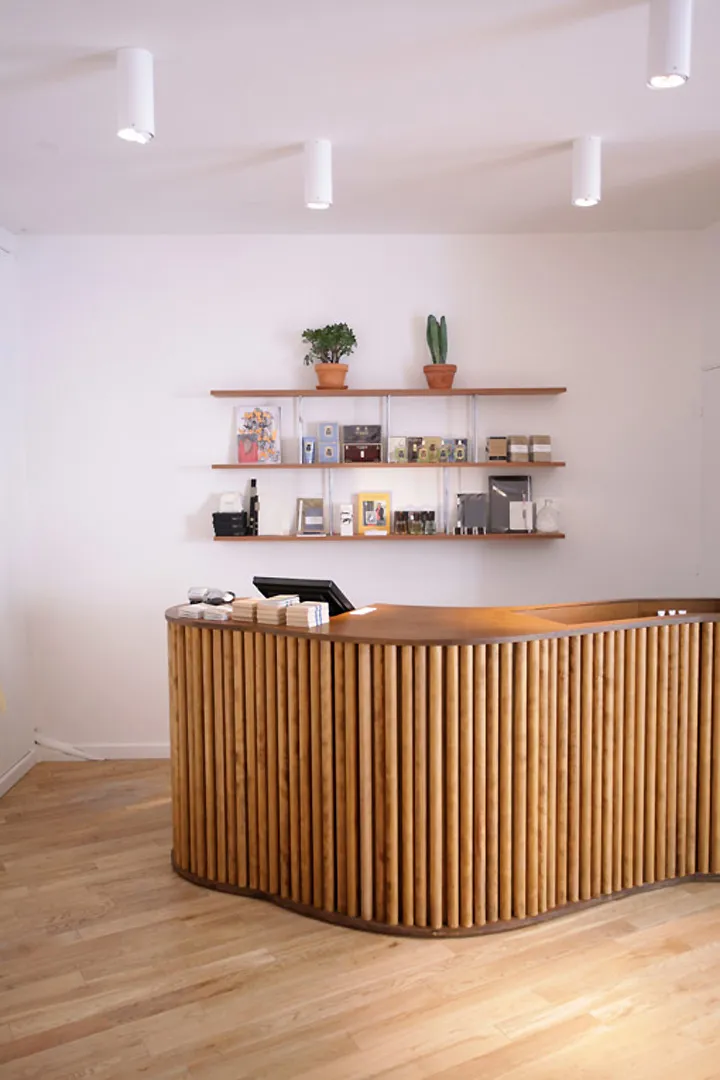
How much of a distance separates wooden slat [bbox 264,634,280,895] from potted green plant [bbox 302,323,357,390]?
7.65ft

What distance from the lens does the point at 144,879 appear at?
3637 millimetres

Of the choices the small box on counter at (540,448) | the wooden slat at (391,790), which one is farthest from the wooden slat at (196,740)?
the small box on counter at (540,448)

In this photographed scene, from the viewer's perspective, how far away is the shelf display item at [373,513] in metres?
5.40

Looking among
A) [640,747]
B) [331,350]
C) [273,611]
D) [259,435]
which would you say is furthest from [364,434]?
[640,747]

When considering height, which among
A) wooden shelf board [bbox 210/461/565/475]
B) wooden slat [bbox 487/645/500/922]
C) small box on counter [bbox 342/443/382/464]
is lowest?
wooden slat [bbox 487/645/500/922]

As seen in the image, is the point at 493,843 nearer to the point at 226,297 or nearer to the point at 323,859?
the point at 323,859

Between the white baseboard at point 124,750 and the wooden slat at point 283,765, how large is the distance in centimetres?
231

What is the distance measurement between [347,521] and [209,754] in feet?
7.16

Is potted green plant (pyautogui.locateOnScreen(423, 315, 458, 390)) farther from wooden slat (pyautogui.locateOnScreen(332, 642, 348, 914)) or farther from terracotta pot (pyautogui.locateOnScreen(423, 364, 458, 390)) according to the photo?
wooden slat (pyautogui.locateOnScreen(332, 642, 348, 914))

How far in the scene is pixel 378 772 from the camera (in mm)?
3129

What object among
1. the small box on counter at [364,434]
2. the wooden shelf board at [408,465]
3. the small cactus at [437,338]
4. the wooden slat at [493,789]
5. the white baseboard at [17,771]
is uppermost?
the small cactus at [437,338]

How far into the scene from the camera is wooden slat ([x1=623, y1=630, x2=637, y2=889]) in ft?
11.1

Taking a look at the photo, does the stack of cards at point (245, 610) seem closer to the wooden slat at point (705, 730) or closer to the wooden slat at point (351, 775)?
the wooden slat at point (351, 775)

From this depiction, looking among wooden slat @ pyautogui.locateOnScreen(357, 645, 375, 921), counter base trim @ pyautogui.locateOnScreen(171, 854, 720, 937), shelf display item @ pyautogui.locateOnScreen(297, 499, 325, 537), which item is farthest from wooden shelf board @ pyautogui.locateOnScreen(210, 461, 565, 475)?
counter base trim @ pyautogui.locateOnScreen(171, 854, 720, 937)
